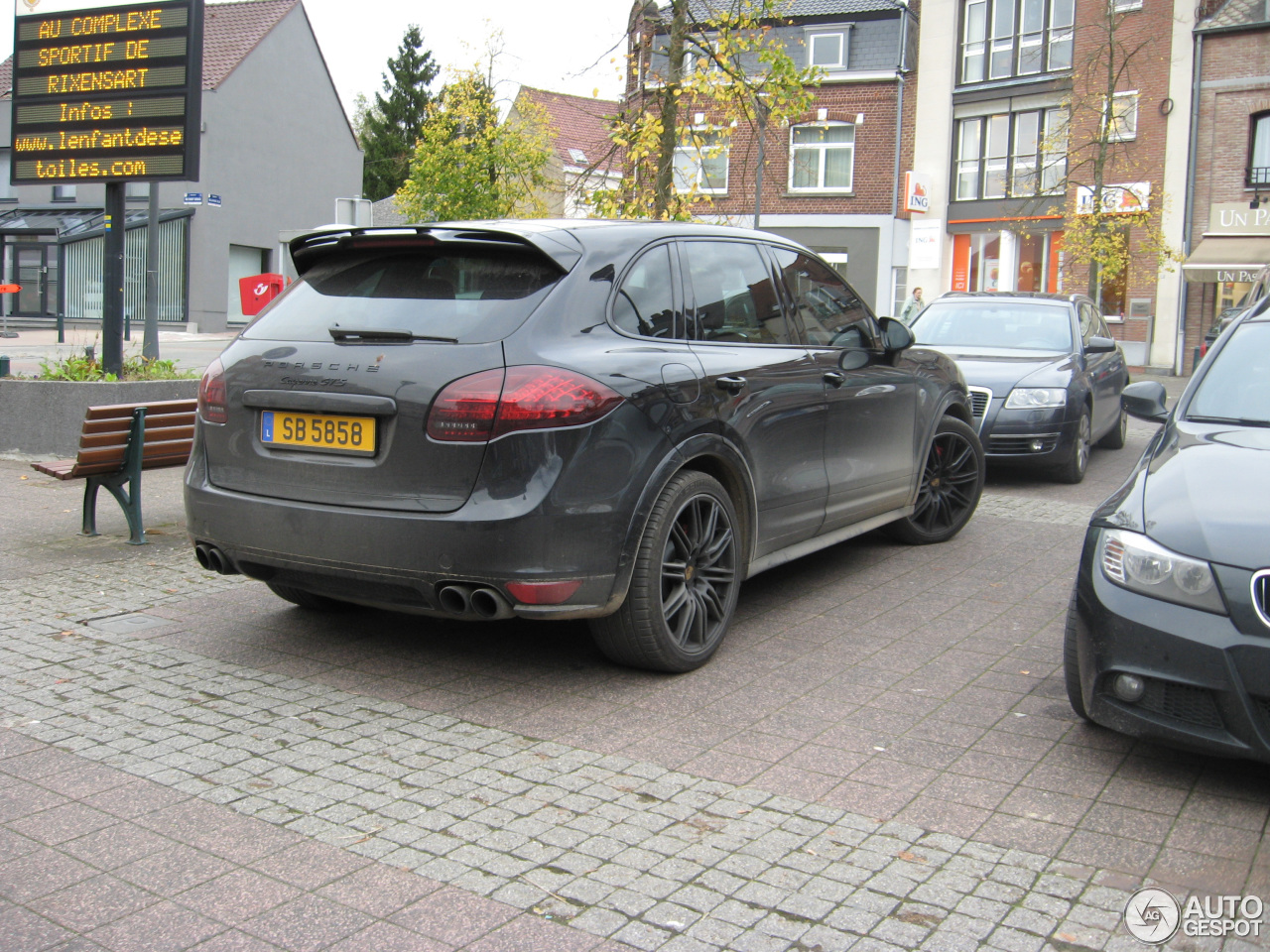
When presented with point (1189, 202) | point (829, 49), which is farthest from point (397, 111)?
point (1189, 202)

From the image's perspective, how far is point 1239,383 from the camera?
15.7ft

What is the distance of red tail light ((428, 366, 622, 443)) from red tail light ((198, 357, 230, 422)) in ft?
3.43

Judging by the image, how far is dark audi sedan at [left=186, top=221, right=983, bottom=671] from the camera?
411cm

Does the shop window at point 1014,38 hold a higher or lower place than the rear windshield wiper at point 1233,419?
higher

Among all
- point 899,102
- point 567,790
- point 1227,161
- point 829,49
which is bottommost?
point 567,790

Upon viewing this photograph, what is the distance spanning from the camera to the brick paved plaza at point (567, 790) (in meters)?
2.87

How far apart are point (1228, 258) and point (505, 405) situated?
1135 inches

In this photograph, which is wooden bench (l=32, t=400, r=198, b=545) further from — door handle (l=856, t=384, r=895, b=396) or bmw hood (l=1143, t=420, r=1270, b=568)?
bmw hood (l=1143, t=420, r=1270, b=568)

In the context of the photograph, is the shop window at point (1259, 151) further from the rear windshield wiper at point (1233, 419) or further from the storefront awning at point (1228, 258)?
the rear windshield wiper at point (1233, 419)

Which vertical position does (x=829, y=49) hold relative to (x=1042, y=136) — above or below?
above

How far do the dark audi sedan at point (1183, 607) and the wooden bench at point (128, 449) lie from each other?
4837mm

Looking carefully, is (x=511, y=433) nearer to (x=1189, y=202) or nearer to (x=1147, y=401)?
(x=1147, y=401)

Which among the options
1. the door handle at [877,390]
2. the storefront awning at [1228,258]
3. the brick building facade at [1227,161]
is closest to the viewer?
the door handle at [877,390]

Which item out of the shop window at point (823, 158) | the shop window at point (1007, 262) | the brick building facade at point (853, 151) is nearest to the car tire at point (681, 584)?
the shop window at point (1007, 262)
